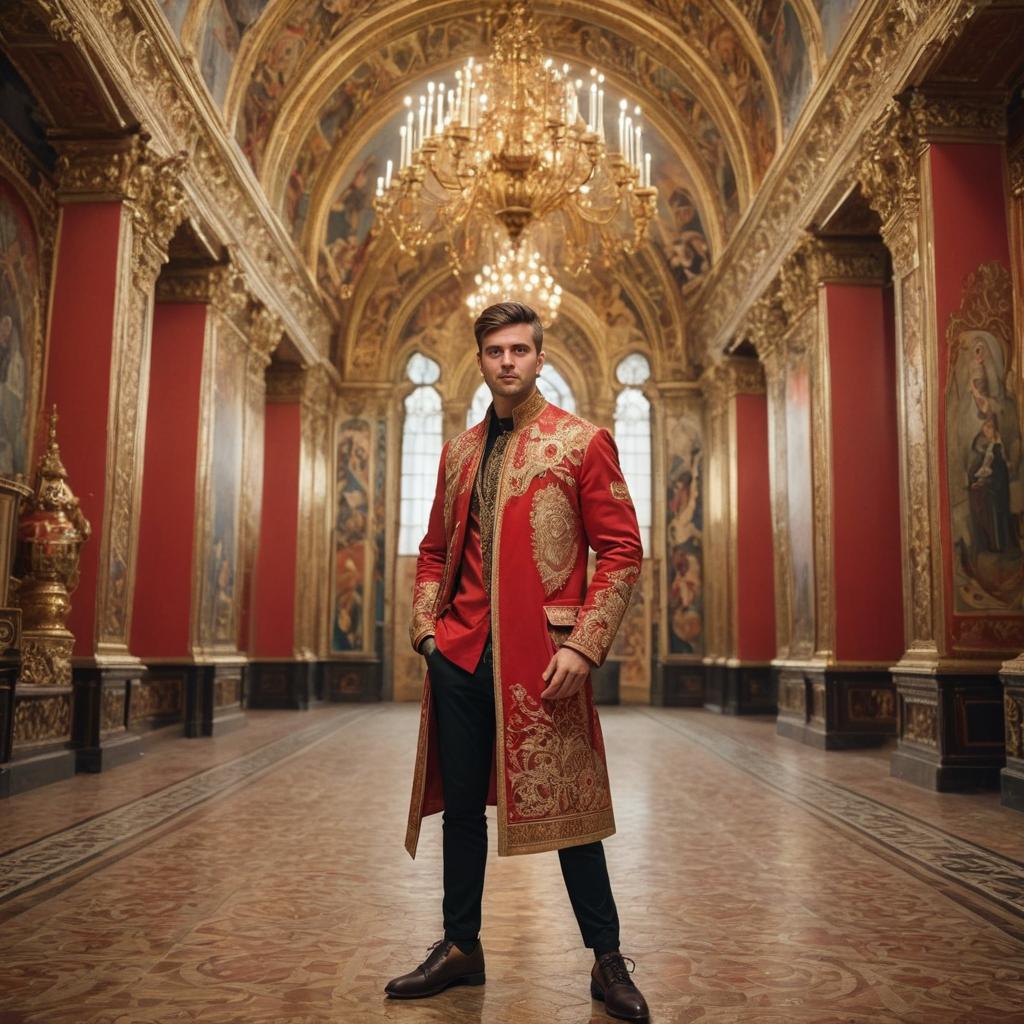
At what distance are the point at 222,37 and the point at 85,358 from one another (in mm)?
5043

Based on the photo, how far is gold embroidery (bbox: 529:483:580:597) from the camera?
2861 mm

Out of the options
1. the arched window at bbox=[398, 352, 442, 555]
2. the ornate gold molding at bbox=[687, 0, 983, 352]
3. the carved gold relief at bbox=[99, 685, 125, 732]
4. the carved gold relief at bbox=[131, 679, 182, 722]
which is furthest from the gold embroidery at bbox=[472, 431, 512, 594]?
the arched window at bbox=[398, 352, 442, 555]

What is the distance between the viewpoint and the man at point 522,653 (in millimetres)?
2760

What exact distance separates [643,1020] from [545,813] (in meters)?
0.58

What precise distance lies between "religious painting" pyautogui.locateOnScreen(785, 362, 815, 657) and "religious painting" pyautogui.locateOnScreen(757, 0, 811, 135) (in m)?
3.11

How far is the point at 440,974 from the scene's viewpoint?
2867 mm

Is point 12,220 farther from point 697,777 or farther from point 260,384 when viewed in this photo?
point 697,777

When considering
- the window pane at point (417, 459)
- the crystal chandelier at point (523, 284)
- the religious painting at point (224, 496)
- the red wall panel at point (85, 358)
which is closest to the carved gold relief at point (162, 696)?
the religious painting at point (224, 496)

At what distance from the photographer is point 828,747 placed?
33.9 ft

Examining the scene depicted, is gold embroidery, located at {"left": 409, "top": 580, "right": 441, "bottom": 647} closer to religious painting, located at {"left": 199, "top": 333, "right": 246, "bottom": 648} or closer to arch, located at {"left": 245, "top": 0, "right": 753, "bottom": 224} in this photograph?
religious painting, located at {"left": 199, "top": 333, "right": 246, "bottom": 648}

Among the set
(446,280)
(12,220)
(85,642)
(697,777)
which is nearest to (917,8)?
(697,777)

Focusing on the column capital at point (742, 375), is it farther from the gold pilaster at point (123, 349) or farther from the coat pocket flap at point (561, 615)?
the coat pocket flap at point (561, 615)

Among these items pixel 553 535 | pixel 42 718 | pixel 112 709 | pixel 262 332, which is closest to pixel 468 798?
pixel 553 535

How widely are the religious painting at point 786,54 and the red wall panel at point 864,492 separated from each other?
9.20 ft
